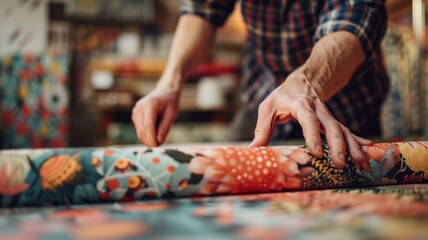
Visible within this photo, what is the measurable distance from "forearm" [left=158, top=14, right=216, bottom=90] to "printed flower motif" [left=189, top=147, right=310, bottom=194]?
Answer: 1.94 ft

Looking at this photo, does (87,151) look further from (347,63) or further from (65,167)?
(347,63)

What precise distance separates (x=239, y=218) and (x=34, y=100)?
3170mm

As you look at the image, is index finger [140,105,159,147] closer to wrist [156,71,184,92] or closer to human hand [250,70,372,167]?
wrist [156,71,184,92]

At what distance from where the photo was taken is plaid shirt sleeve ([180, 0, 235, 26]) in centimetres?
125

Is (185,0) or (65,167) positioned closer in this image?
(65,167)

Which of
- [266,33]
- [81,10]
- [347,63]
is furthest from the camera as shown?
[81,10]

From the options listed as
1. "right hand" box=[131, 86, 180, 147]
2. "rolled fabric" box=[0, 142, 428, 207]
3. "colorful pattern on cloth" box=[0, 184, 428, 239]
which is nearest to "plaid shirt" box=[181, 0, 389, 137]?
"right hand" box=[131, 86, 180, 147]

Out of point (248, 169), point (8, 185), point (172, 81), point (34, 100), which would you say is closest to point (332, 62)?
point (248, 169)

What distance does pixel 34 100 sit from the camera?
10.6ft

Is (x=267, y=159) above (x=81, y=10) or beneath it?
beneath

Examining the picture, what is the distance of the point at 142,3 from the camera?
4.05 metres

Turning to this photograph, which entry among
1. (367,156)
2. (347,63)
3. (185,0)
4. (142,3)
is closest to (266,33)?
(185,0)

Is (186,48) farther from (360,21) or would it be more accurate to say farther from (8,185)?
(8,185)

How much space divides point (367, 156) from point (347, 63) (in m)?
0.31
